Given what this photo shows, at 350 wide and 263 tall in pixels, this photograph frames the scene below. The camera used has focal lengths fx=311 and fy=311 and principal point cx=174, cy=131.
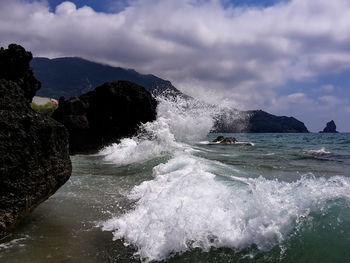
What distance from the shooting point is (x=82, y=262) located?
3.99m

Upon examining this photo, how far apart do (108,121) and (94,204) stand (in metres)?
18.5

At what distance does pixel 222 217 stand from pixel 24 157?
326cm

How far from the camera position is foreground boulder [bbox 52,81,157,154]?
23.6 metres

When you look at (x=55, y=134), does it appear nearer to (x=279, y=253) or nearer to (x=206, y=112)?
(x=279, y=253)

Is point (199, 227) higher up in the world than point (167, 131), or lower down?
lower down

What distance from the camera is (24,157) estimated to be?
4945 mm

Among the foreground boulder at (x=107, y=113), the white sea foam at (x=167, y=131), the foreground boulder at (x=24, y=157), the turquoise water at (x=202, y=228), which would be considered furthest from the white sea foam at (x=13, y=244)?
the foreground boulder at (x=107, y=113)

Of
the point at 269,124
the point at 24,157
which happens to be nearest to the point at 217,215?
the point at 24,157

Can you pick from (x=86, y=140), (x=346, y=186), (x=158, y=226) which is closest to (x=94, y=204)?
(x=158, y=226)

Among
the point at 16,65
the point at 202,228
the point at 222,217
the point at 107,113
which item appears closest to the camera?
the point at 202,228

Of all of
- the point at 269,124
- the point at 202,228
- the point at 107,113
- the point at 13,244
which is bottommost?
the point at 13,244

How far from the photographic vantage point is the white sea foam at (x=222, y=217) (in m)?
4.23

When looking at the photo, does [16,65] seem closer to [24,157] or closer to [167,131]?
[167,131]

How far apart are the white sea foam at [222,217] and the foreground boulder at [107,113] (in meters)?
18.5
